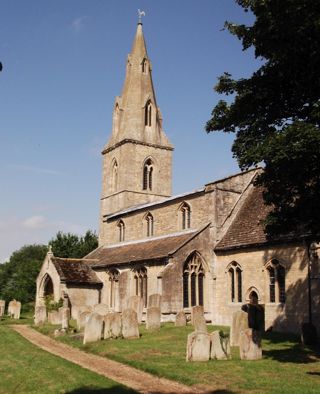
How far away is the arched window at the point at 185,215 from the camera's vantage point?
3222cm

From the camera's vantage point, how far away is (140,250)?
3378cm

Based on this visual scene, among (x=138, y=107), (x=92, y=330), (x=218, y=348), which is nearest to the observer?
(x=218, y=348)

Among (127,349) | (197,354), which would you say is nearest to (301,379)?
(197,354)

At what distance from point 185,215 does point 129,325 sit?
13.5 metres

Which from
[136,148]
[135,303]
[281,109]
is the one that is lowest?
[135,303]

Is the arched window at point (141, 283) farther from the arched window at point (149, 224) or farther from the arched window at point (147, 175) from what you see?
the arched window at point (147, 175)

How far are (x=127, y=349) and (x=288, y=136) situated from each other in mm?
9447

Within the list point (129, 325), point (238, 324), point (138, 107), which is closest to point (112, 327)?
point (129, 325)

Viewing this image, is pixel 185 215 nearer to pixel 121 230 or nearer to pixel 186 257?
pixel 186 257

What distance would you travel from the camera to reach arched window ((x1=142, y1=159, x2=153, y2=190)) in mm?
45344

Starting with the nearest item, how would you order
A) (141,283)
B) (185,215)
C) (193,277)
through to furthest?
(193,277) → (141,283) → (185,215)

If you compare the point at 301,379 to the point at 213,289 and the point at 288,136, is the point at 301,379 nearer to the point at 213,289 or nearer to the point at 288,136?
the point at 288,136

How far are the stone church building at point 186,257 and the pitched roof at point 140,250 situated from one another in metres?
0.11

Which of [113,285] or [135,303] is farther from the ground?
[113,285]
